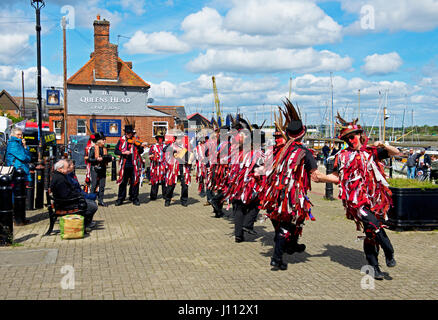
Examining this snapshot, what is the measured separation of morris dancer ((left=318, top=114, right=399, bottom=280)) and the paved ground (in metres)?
0.42

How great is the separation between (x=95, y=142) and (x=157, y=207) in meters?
2.31

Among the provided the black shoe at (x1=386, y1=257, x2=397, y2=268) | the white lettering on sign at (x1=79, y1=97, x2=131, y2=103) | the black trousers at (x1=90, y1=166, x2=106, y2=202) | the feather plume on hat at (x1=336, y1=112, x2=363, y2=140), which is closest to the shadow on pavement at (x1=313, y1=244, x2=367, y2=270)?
the black shoe at (x1=386, y1=257, x2=397, y2=268)

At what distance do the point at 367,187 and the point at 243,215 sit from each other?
256cm

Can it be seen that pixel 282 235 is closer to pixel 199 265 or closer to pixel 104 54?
pixel 199 265

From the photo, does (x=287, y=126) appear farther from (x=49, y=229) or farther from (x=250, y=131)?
(x=49, y=229)

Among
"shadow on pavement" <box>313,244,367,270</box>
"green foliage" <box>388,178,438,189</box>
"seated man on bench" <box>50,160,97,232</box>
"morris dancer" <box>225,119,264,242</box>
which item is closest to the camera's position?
"shadow on pavement" <box>313,244,367,270</box>

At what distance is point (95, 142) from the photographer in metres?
11.6

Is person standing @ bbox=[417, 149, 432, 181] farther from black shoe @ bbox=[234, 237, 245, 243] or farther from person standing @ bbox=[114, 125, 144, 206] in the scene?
black shoe @ bbox=[234, 237, 245, 243]

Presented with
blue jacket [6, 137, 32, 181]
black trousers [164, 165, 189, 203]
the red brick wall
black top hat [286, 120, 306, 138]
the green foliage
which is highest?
the red brick wall

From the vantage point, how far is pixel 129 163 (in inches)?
463

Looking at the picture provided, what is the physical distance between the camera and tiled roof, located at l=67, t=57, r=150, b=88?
136 ft

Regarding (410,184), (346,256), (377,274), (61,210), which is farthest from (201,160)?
(377,274)

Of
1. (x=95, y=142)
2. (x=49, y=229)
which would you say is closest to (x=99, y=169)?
(x=95, y=142)
